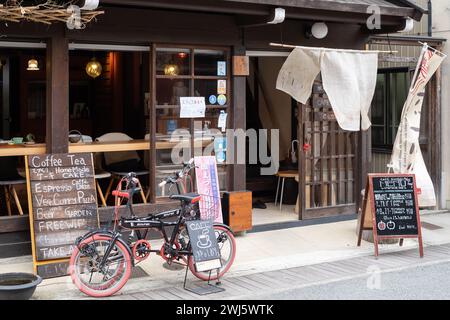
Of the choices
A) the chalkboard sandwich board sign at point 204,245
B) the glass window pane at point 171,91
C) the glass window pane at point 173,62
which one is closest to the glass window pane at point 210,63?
the glass window pane at point 173,62

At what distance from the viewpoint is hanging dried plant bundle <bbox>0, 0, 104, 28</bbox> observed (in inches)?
266

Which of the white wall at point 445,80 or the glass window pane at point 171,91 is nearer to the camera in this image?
the glass window pane at point 171,91

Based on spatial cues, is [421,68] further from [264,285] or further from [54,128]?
[54,128]


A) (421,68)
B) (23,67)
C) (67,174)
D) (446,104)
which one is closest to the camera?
(67,174)

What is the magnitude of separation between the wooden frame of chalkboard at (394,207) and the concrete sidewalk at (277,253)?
0.42 meters

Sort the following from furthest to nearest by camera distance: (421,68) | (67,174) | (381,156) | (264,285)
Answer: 1. (381,156)
2. (421,68)
3. (67,174)
4. (264,285)

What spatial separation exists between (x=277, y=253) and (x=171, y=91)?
2.75 meters

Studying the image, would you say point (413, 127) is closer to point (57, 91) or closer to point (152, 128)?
point (152, 128)

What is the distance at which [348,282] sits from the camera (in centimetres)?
724

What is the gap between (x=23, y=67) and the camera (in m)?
14.1

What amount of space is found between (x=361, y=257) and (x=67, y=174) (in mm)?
3997

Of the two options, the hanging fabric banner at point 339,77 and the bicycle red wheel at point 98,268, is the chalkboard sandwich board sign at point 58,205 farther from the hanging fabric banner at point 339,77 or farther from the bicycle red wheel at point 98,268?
the hanging fabric banner at point 339,77

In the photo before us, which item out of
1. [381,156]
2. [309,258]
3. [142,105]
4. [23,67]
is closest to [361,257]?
[309,258]

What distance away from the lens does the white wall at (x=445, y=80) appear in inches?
456
